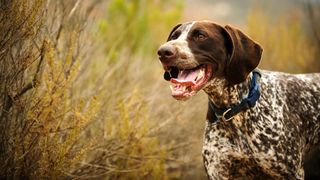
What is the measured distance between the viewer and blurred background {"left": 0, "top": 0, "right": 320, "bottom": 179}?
4676mm

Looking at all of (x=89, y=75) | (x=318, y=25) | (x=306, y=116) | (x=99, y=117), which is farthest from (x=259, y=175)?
(x=318, y=25)

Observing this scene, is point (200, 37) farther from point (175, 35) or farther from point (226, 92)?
point (226, 92)

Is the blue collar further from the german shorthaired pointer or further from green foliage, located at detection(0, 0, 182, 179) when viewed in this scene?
green foliage, located at detection(0, 0, 182, 179)

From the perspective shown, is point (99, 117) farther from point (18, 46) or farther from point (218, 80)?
point (218, 80)

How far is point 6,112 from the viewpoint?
4.75m

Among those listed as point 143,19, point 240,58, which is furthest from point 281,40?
point 240,58

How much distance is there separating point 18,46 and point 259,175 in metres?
2.17

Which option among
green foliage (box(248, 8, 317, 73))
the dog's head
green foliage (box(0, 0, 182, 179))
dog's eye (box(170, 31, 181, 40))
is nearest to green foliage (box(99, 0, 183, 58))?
green foliage (box(248, 8, 317, 73))

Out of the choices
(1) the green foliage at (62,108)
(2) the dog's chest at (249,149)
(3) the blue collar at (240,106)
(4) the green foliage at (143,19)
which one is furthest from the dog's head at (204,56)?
(4) the green foliage at (143,19)

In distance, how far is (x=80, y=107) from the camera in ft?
16.2

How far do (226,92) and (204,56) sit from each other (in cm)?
42

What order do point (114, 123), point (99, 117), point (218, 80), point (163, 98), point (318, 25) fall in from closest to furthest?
1. point (218, 80)
2. point (99, 117)
3. point (114, 123)
4. point (163, 98)
5. point (318, 25)

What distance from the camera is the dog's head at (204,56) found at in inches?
165

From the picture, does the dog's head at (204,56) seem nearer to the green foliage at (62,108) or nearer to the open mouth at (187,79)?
the open mouth at (187,79)
